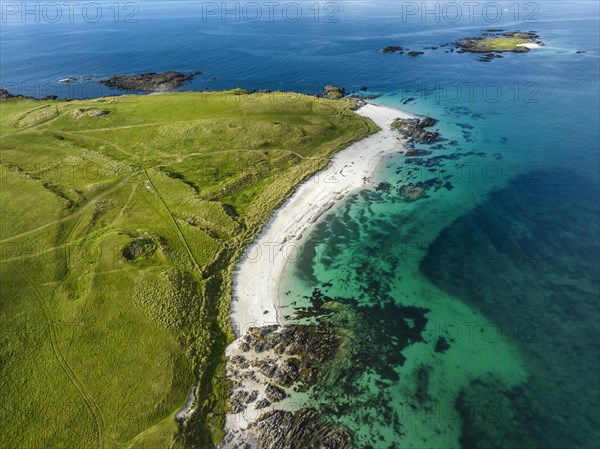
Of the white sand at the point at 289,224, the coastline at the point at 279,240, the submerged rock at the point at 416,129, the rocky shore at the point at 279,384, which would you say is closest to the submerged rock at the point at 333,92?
the white sand at the point at 289,224

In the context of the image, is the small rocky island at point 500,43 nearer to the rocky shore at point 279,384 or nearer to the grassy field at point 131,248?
the grassy field at point 131,248

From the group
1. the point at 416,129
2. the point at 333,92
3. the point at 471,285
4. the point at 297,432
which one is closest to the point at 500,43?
the point at 333,92

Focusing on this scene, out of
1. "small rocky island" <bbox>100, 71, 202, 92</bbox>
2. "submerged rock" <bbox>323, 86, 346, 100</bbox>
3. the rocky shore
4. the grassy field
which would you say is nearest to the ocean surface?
the rocky shore

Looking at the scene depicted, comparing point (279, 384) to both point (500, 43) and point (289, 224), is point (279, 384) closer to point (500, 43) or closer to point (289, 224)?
point (289, 224)

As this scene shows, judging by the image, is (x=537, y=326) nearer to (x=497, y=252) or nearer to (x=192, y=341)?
(x=497, y=252)

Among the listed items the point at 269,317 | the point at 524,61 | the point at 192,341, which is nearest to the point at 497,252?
the point at 269,317
